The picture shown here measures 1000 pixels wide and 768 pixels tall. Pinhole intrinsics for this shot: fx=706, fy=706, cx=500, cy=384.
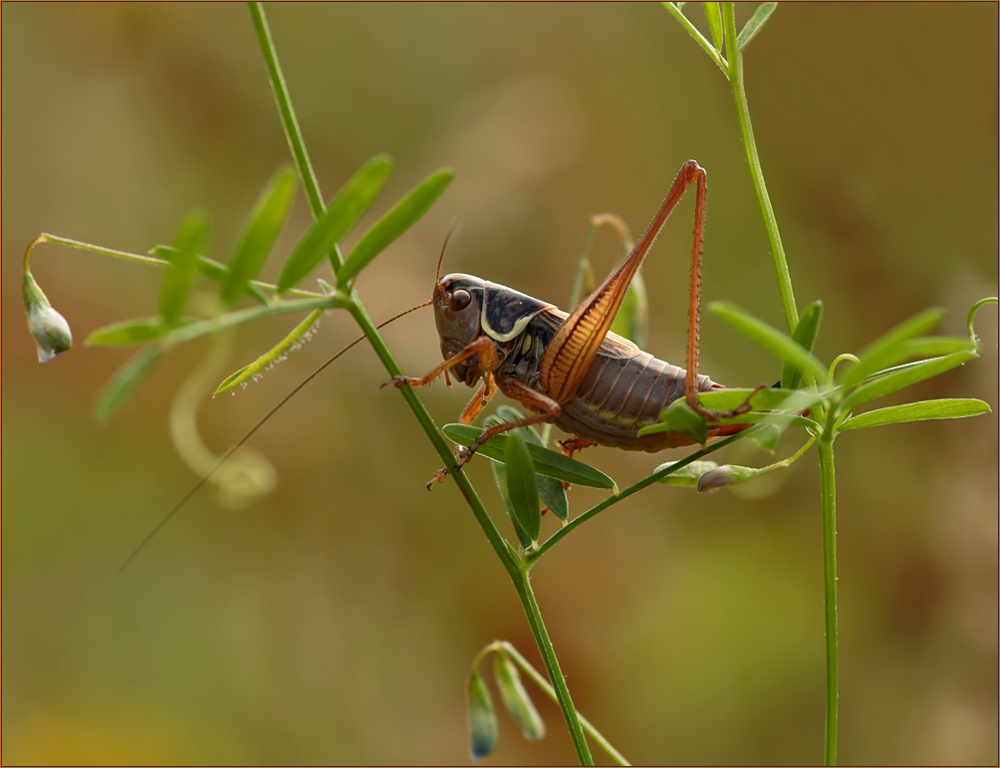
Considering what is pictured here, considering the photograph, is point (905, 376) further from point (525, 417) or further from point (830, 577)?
point (525, 417)

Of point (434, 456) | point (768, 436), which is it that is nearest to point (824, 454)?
point (768, 436)

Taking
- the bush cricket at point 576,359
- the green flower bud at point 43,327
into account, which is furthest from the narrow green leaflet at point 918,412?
the green flower bud at point 43,327

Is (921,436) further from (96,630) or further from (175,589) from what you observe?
(96,630)

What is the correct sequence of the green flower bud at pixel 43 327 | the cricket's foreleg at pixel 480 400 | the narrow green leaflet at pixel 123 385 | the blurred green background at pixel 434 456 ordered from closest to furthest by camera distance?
the narrow green leaflet at pixel 123 385
the green flower bud at pixel 43 327
the cricket's foreleg at pixel 480 400
the blurred green background at pixel 434 456

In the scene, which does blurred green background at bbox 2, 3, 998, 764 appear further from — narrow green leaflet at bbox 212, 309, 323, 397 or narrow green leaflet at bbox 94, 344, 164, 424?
narrow green leaflet at bbox 94, 344, 164, 424

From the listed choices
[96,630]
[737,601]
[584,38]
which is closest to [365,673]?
[96,630]

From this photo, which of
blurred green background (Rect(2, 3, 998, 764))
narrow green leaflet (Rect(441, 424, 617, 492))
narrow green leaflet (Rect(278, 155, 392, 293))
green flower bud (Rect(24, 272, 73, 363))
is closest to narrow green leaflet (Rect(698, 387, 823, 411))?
narrow green leaflet (Rect(441, 424, 617, 492))

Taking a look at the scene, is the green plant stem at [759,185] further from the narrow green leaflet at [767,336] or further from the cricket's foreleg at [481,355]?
the cricket's foreleg at [481,355]
